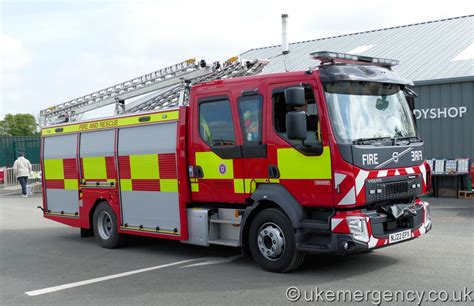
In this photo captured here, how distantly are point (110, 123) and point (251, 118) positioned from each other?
3337 mm

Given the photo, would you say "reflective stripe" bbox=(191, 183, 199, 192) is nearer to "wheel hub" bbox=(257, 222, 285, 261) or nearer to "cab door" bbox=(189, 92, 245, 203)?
"cab door" bbox=(189, 92, 245, 203)

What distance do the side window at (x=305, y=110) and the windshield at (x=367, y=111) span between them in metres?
0.21

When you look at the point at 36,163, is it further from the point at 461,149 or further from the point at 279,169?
the point at 279,169

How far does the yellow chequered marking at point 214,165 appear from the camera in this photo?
814 centimetres

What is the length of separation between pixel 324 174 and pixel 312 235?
32.3 inches

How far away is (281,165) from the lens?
745cm

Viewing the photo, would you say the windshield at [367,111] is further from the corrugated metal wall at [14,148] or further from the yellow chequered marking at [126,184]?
the corrugated metal wall at [14,148]

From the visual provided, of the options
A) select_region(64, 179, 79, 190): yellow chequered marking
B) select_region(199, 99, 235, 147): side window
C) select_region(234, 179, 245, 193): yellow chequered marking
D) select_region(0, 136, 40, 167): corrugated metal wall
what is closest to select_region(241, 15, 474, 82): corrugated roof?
select_region(199, 99, 235, 147): side window

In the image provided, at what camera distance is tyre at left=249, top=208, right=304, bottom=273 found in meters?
7.27

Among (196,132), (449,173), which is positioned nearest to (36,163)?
(449,173)

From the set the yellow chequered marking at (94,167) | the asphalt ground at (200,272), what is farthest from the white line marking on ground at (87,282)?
the yellow chequered marking at (94,167)

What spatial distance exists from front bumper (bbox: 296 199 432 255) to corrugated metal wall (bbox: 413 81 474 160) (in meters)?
10.1

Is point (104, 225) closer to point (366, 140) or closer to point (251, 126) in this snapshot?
point (251, 126)

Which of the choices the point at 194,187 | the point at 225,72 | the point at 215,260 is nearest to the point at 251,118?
the point at 194,187
